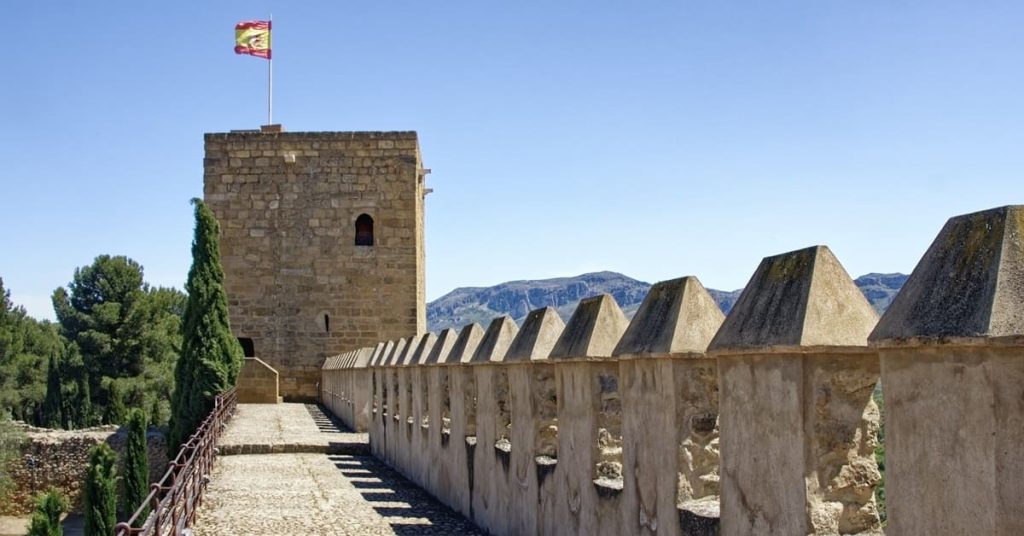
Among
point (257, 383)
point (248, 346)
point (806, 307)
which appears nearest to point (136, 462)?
point (257, 383)

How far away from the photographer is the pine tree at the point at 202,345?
2344 cm

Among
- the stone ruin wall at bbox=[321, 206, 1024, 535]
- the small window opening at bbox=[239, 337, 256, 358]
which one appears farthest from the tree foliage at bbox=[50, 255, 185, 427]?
the stone ruin wall at bbox=[321, 206, 1024, 535]

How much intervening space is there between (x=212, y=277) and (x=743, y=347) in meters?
22.5

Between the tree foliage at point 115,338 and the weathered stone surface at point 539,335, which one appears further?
the tree foliage at point 115,338

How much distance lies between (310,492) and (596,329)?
20.5 ft

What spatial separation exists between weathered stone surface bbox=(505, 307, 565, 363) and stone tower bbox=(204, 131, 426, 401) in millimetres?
22573

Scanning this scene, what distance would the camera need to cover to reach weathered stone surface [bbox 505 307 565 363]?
6941mm

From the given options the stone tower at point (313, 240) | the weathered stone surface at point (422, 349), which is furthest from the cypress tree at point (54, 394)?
the weathered stone surface at point (422, 349)

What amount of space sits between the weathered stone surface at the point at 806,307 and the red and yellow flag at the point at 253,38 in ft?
103

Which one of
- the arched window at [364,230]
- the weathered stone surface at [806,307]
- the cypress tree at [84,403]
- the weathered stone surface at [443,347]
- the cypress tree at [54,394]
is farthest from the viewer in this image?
the cypress tree at [54,394]

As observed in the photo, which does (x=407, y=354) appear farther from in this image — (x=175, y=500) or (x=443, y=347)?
(x=175, y=500)

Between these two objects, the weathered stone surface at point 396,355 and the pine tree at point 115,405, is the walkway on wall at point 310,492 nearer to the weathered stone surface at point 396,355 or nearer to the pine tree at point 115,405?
the weathered stone surface at point 396,355

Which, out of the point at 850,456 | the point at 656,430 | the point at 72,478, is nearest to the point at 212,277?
the point at 72,478

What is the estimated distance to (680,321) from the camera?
4785mm
